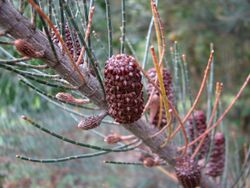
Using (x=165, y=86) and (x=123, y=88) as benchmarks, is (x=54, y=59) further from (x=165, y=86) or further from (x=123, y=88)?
(x=165, y=86)

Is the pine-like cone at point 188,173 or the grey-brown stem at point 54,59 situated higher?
the grey-brown stem at point 54,59

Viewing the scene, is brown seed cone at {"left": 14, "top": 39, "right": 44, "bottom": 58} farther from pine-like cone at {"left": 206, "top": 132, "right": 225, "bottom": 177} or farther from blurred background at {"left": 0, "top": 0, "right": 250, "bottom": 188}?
pine-like cone at {"left": 206, "top": 132, "right": 225, "bottom": 177}

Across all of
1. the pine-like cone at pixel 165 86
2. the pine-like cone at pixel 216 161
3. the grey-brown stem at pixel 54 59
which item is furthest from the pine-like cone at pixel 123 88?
the pine-like cone at pixel 216 161

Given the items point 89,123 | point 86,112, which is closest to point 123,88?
point 89,123

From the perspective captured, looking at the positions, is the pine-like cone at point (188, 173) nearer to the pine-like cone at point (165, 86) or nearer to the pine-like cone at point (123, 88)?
the pine-like cone at point (165, 86)

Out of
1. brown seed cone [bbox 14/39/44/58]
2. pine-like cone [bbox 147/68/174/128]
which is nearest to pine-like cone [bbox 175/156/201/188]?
pine-like cone [bbox 147/68/174/128]

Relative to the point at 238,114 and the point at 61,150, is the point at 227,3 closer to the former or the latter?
the point at 238,114
